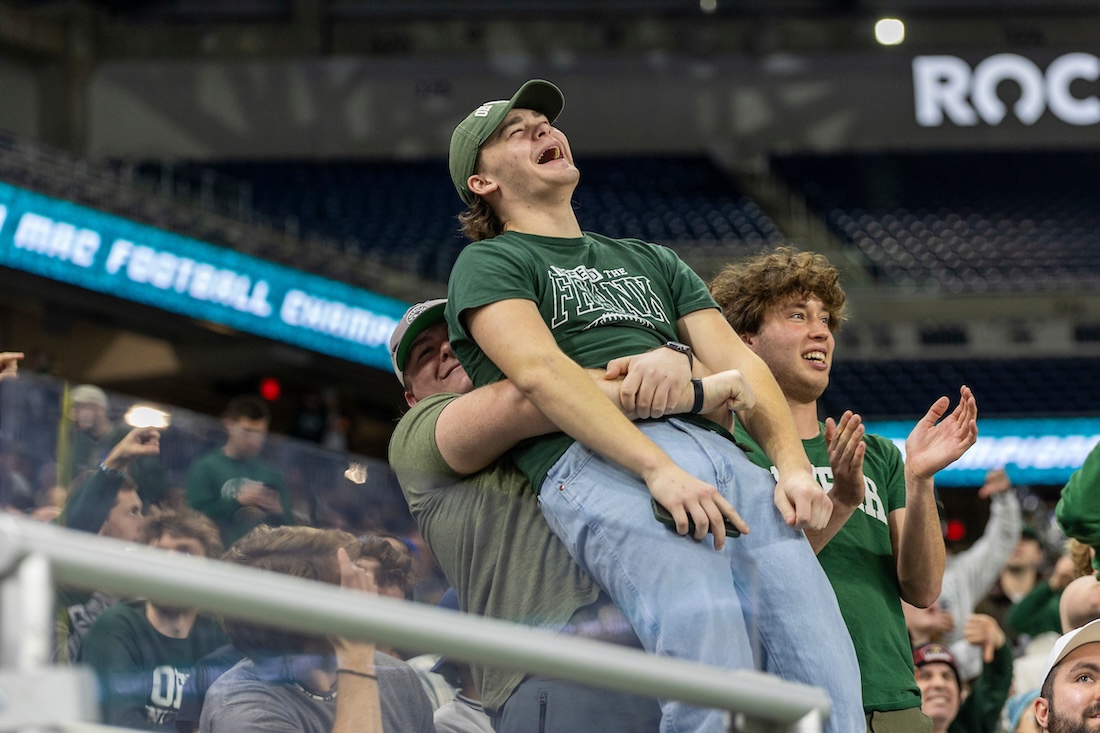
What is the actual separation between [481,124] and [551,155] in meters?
0.11

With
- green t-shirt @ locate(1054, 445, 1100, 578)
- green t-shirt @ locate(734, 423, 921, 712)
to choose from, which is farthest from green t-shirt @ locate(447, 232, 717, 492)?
green t-shirt @ locate(1054, 445, 1100, 578)

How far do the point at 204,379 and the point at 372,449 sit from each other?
157cm

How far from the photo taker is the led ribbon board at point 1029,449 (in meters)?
10.6

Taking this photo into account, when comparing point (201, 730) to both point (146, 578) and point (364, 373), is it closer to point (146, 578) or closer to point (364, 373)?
point (146, 578)

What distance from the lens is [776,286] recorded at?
2305mm

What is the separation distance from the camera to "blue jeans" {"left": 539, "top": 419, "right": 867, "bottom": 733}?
155 cm

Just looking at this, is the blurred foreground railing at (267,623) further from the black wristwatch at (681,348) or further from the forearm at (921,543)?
the forearm at (921,543)

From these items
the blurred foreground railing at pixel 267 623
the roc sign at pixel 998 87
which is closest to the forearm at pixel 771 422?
the blurred foreground railing at pixel 267 623

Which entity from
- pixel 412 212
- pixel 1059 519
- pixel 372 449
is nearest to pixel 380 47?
pixel 412 212

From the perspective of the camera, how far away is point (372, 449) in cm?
1095

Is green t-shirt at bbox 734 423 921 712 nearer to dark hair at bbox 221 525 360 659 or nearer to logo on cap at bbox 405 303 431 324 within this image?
logo on cap at bbox 405 303 431 324

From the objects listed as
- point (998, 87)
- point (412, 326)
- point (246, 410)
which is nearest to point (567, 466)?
point (412, 326)

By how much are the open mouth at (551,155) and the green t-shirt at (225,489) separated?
27.8 inches

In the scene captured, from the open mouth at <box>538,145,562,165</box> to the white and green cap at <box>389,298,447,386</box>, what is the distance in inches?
9.9
